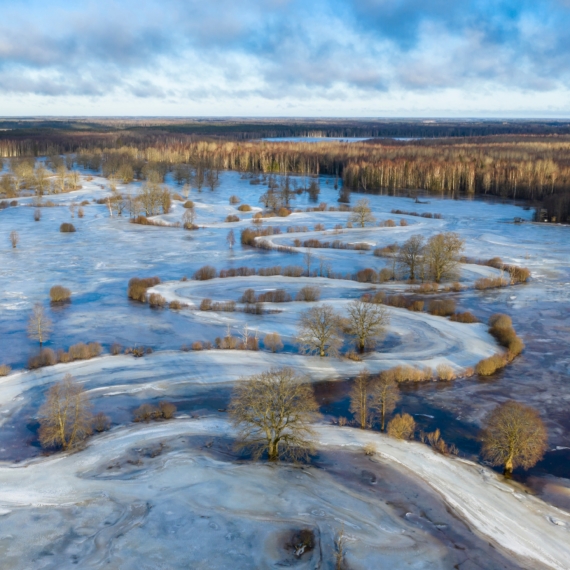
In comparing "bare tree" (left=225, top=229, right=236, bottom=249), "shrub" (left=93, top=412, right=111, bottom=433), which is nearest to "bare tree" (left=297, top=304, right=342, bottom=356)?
"shrub" (left=93, top=412, right=111, bottom=433)

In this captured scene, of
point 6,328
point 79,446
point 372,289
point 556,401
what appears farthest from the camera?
point 372,289

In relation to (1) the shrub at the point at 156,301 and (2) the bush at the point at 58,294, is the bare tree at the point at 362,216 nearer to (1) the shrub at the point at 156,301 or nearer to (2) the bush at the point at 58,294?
(1) the shrub at the point at 156,301

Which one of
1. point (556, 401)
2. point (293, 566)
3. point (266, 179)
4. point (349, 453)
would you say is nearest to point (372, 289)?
point (556, 401)

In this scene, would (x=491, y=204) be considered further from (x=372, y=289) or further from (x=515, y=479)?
(x=515, y=479)

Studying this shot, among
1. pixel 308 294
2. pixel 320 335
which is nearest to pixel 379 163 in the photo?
pixel 308 294

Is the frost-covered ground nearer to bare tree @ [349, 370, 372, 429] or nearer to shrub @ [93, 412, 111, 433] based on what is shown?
shrub @ [93, 412, 111, 433]

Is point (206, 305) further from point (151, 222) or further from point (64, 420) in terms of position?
point (151, 222)
